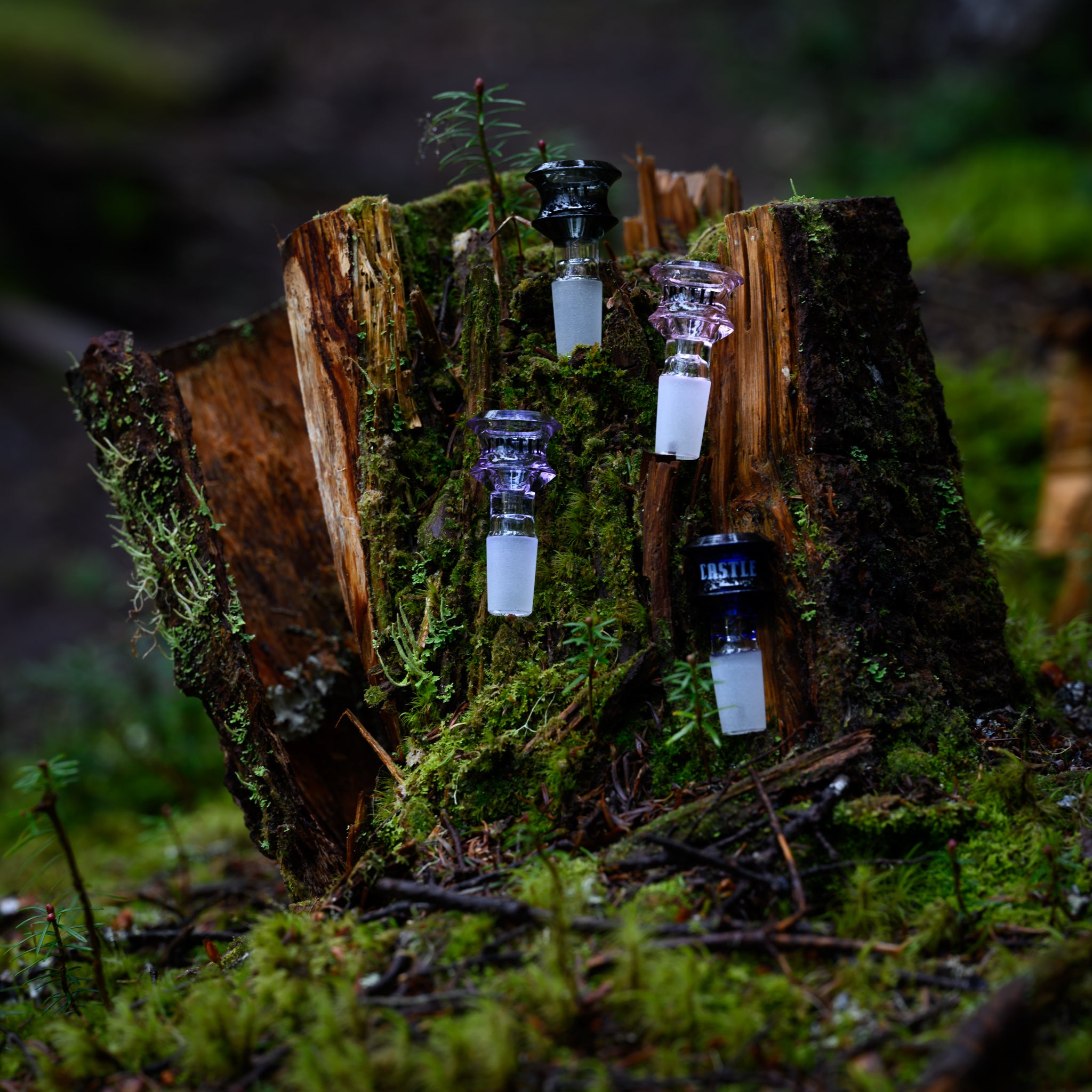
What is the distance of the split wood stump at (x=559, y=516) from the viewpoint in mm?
2422

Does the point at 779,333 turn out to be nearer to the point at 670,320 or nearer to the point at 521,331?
the point at 670,320

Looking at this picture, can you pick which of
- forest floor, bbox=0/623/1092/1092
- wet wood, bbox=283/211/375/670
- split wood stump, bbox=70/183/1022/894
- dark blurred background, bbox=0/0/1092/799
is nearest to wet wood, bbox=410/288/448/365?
split wood stump, bbox=70/183/1022/894

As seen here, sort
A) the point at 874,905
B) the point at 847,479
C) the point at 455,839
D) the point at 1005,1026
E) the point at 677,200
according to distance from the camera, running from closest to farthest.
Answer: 1. the point at 1005,1026
2. the point at 874,905
3. the point at 455,839
4. the point at 847,479
5. the point at 677,200

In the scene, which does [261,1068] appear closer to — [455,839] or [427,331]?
[455,839]

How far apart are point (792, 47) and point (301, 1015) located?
15004 mm

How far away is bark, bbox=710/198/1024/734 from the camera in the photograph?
2.41 metres

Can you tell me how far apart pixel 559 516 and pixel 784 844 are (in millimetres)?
1152

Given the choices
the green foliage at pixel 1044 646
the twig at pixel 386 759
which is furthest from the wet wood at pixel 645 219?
the twig at pixel 386 759

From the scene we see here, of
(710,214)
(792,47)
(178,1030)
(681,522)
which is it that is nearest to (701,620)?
(681,522)

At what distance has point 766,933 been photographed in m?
1.84

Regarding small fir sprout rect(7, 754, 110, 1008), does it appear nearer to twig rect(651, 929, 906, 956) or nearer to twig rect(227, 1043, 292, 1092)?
twig rect(227, 1043, 292, 1092)

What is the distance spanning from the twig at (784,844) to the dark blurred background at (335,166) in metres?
3.15

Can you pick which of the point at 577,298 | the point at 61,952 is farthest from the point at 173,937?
the point at 577,298

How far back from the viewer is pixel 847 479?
98.9 inches
